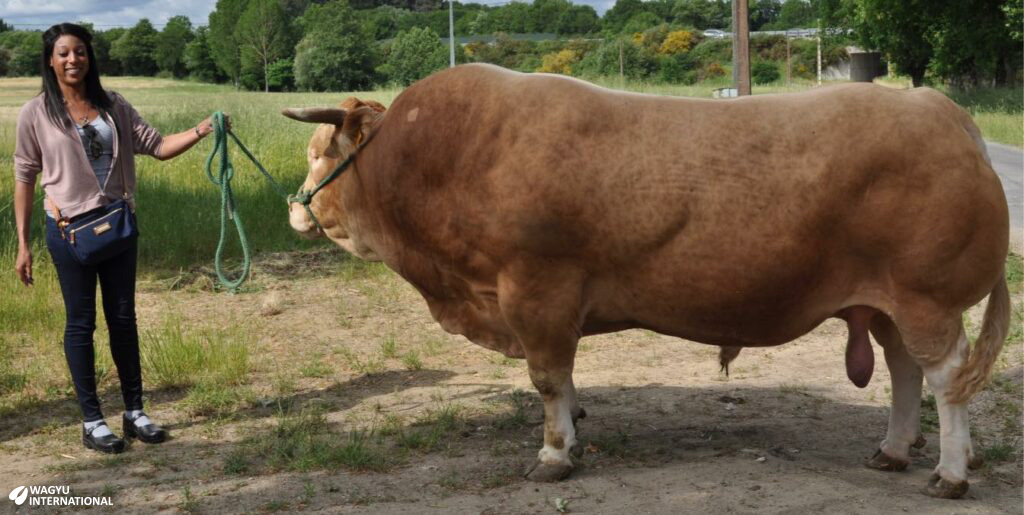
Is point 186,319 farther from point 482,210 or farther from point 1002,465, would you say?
point 1002,465

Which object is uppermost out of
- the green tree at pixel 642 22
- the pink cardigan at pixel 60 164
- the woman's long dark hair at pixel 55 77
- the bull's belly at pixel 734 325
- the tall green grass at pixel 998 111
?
the green tree at pixel 642 22

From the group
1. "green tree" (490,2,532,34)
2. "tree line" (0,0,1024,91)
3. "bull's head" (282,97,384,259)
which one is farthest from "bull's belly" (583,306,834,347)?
Answer: "green tree" (490,2,532,34)

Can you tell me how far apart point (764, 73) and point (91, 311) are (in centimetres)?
5866

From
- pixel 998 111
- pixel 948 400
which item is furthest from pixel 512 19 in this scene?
pixel 948 400

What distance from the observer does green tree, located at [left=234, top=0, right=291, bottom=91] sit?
64.5 metres

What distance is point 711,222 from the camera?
189 inches

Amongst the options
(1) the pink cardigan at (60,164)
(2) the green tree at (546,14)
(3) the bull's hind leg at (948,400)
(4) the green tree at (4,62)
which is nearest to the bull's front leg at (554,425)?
(3) the bull's hind leg at (948,400)

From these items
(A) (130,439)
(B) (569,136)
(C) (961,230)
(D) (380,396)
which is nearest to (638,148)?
(B) (569,136)

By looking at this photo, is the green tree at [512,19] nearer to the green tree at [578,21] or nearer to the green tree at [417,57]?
the green tree at [578,21]

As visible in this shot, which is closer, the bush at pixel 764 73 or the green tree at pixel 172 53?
the bush at pixel 764 73

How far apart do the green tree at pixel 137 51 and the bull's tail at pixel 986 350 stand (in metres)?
82.8

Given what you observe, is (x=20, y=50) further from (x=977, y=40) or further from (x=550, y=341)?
(x=550, y=341)

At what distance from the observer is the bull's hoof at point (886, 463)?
525cm

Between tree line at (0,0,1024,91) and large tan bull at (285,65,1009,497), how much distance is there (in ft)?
42.5
